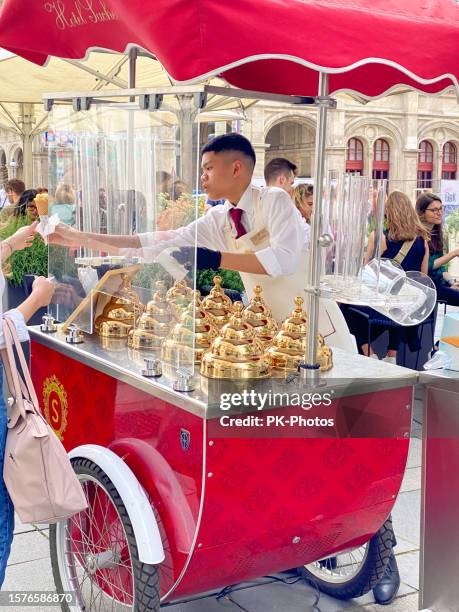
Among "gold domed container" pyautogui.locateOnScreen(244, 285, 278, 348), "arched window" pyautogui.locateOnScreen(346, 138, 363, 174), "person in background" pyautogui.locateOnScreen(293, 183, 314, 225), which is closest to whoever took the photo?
"gold domed container" pyautogui.locateOnScreen(244, 285, 278, 348)

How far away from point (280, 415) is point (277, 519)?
1.13 ft

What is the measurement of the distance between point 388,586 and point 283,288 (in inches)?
51.1

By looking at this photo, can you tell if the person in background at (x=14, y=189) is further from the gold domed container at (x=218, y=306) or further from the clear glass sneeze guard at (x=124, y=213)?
the gold domed container at (x=218, y=306)

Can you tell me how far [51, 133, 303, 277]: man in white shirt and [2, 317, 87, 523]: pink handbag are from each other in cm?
72

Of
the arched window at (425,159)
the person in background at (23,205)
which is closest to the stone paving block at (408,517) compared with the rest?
the person in background at (23,205)

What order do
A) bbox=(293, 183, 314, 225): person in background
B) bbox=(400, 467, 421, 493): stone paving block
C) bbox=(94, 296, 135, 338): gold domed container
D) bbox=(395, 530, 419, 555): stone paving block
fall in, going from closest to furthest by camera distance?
bbox=(94, 296, 135, 338): gold domed container → bbox=(395, 530, 419, 555): stone paving block → bbox=(400, 467, 421, 493): stone paving block → bbox=(293, 183, 314, 225): person in background

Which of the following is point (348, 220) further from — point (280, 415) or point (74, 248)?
point (74, 248)

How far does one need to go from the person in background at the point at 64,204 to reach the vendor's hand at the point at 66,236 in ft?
0.10

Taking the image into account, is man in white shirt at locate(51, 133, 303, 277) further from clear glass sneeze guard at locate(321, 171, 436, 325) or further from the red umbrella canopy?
the red umbrella canopy

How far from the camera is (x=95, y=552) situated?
2918 mm

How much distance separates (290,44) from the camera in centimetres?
221

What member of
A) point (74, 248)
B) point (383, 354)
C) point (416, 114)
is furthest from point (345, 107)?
point (74, 248)

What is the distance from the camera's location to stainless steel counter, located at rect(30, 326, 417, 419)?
2389mm

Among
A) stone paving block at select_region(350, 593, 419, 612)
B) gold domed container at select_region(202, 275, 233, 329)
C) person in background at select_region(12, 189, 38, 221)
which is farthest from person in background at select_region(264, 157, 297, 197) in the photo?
person in background at select_region(12, 189, 38, 221)
